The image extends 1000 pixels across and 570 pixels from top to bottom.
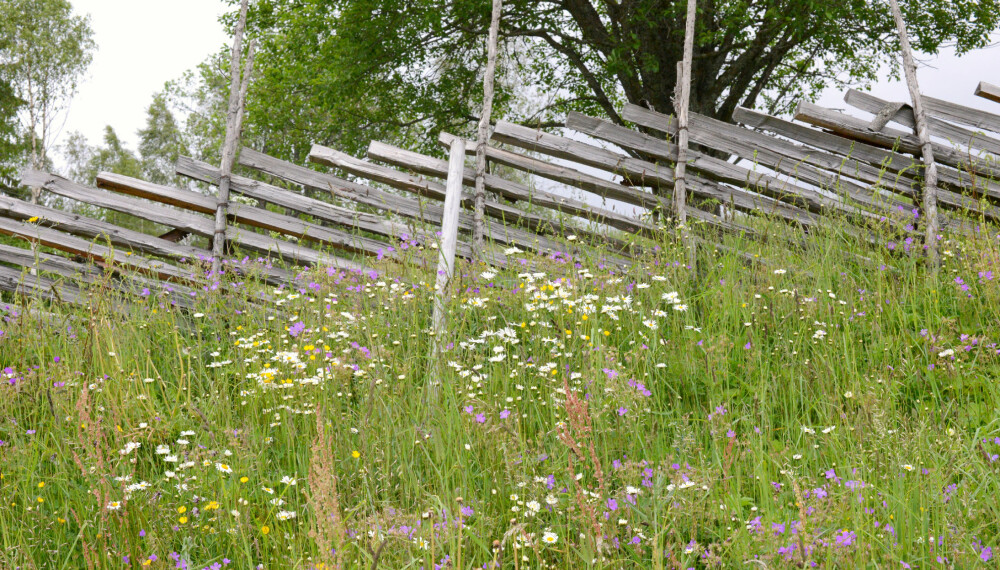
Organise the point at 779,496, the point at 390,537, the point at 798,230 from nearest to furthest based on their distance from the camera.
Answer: the point at 390,537 < the point at 779,496 < the point at 798,230

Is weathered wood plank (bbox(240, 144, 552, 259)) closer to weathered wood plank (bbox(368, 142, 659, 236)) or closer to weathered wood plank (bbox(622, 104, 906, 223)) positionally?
weathered wood plank (bbox(368, 142, 659, 236))

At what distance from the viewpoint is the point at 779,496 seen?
232cm

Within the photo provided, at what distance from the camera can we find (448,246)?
4680 millimetres

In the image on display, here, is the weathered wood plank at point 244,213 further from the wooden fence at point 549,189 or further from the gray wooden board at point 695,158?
the gray wooden board at point 695,158

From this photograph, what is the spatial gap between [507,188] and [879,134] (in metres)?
2.89

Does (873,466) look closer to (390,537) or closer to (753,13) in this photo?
(390,537)

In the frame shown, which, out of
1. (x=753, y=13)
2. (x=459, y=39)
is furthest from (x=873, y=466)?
(x=459, y=39)

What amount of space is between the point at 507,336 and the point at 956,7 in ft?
37.6

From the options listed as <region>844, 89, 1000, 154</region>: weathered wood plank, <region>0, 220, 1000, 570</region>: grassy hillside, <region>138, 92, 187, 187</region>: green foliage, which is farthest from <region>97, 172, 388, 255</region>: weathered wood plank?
<region>138, 92, 187, 187</region>: green foliage

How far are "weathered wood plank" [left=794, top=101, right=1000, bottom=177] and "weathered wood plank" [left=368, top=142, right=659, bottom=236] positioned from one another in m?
1.53

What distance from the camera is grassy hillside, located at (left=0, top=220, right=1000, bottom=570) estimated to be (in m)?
2.00

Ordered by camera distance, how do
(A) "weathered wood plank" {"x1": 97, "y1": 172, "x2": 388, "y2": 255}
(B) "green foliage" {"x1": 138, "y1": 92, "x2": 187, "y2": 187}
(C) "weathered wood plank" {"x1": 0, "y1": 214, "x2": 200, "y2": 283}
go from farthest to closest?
(B) "green foliage" {"x1": 138, "y1": 92, "x2": 187, "y2": 187} → (A) "weathered wood plank" {"x1": 97, "y1": 172, "x2": 388, "y2": 255} → (C) "weathered wood plank" {"x1": 0, "y1": 214, "x2": 200, "y2": 283}

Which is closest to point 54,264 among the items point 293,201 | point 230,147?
point 230,147

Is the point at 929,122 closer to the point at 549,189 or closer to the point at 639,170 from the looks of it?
the point at 639,170
